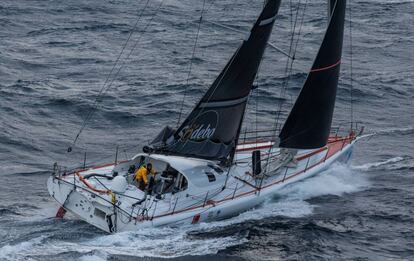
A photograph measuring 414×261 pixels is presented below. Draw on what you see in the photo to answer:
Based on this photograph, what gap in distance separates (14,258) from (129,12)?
3916cm

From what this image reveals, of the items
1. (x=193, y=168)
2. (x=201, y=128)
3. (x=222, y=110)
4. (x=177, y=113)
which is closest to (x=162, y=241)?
(x=193, y=168)

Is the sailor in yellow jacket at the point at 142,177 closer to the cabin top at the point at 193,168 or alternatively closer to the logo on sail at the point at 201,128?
the cabin top at the point at 193,168

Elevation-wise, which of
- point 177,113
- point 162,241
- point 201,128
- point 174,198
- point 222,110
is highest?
point 222,110

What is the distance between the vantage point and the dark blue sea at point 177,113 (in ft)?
95.7

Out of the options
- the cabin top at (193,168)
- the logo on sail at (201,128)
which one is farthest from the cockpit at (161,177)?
the logo on sail at (201,128)

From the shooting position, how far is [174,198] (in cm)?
3089

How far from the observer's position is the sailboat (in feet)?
98.4

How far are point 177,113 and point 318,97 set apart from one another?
11469mm

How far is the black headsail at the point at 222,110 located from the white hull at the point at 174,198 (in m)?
0.55

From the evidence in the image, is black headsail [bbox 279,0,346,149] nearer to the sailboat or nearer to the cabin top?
the sailboat

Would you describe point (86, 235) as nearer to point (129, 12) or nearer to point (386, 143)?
point (386, 143)

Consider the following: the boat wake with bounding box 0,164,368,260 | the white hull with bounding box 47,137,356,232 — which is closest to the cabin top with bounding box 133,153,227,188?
the white hull with bounding box 47,137,356,232

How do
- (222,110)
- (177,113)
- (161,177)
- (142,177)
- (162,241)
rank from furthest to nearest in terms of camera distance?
(177,113) < (222,110) < (161,177) < (142,177) < (162,241)

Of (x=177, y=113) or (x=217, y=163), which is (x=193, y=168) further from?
(x=177, y=113)
